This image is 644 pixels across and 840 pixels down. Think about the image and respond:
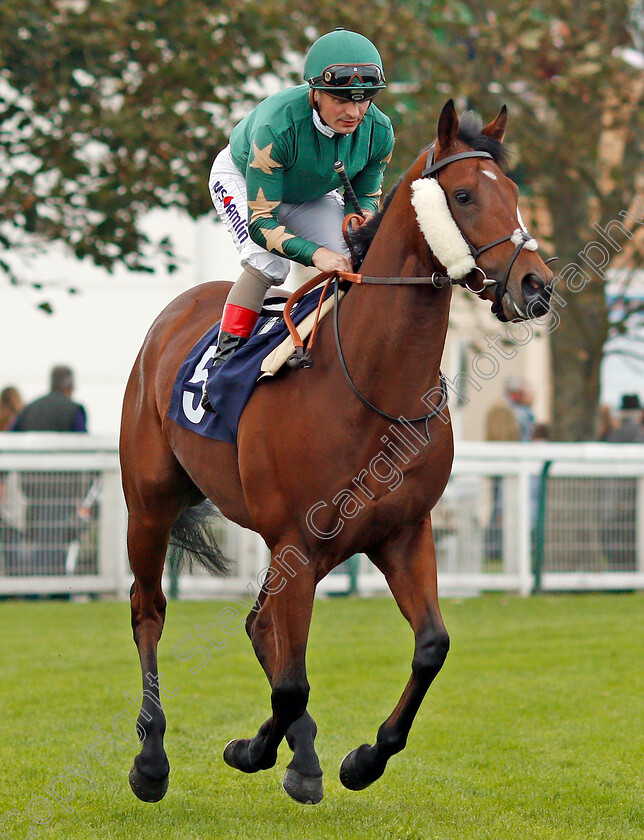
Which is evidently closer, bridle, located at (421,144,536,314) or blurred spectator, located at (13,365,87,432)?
bridle, located at (421,144,536,314)

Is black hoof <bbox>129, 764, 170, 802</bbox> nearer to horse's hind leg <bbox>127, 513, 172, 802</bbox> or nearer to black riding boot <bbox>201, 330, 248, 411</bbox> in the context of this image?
horse's hind leg <bbox>127, 513, 172, 802</bbox>

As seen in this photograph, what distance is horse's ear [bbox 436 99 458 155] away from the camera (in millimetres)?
3691

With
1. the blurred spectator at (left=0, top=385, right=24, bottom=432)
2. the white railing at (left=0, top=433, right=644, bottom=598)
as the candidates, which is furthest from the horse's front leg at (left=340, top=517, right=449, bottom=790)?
the blurred spectator at (left=0, top=385, right=24, bottom=432)

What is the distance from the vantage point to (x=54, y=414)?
10.5 m

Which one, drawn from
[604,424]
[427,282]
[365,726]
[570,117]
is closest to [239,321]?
[427,282]

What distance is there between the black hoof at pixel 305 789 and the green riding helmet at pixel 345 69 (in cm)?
233

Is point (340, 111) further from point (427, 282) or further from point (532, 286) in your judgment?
point (532, 286)

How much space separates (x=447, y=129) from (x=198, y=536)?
2371mm

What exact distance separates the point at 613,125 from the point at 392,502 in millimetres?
9565

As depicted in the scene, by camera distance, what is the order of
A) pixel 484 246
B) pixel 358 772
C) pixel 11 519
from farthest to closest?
pixel 11 519 < pixel 358 772 < pixel 484 246

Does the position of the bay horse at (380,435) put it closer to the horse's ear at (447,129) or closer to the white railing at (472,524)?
the horse's ear at (447,129)

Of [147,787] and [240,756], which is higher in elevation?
[240,756]

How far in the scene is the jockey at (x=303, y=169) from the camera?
412cm

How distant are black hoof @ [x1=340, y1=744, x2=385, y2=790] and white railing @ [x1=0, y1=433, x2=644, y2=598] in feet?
19.1
